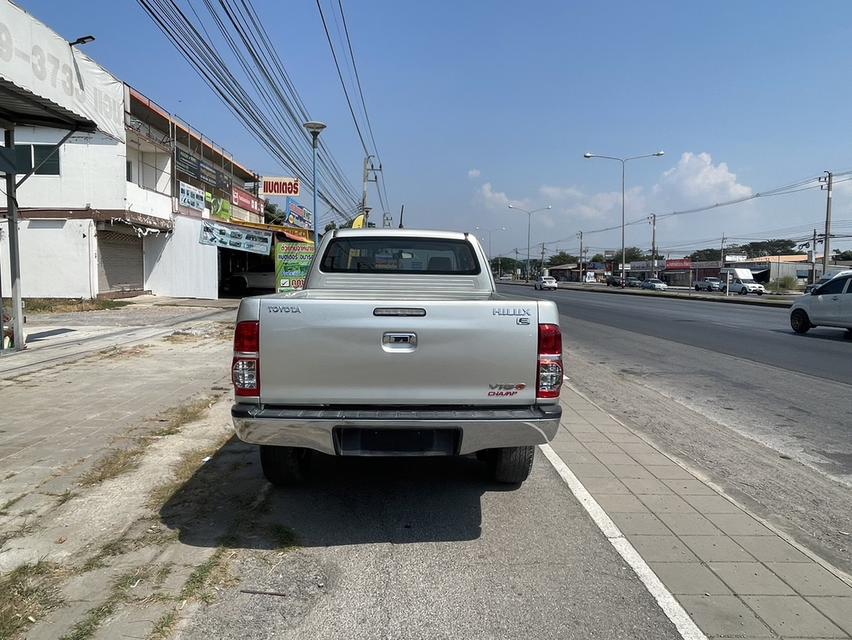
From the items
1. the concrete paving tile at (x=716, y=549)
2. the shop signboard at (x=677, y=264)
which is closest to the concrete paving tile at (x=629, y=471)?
the concrete paving tile at (x=716, y=549)

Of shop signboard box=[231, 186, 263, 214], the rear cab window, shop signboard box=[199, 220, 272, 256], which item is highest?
shop signboard box=[231, 186, 263, 214]

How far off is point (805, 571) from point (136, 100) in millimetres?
25806

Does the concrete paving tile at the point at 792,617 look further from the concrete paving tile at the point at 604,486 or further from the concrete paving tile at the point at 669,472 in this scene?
the concrete paving tile at the point at 669,472

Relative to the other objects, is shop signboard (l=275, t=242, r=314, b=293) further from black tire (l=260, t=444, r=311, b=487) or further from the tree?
the tree

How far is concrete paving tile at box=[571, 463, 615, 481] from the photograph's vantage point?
4996mm

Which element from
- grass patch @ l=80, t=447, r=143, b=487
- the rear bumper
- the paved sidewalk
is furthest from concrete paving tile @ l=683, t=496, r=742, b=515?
grass patch @ l=80, t=447, r=143, b=487

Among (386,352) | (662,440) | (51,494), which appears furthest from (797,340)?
(51,494)

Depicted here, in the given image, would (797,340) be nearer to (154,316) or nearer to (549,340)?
(549,340)

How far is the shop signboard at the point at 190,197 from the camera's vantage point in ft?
84.8

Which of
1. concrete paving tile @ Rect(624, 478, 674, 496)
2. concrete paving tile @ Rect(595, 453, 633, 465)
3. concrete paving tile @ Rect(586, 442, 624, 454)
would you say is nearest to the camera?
concrete paving tile @ Rect(624, 478, 674, 496)

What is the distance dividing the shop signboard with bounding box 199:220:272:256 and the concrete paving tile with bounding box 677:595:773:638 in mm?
23603

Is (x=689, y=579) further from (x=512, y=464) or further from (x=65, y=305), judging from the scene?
(x=65, y=305)

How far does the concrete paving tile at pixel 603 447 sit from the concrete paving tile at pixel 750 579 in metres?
2.22

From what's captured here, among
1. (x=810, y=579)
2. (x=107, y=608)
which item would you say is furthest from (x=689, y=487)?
(x=107, y=608)
